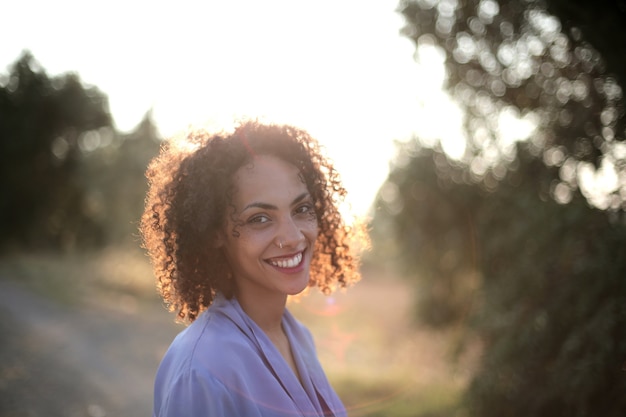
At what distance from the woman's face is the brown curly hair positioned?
0.21 ft

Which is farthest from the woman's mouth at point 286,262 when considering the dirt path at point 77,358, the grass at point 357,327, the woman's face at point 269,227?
the dirt path at point 77,358

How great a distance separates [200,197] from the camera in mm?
2234

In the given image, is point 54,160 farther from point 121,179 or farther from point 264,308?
point 264,308

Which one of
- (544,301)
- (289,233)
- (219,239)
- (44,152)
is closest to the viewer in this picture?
(289,233)

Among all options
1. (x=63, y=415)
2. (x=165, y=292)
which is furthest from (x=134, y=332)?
(x=165, y=292)

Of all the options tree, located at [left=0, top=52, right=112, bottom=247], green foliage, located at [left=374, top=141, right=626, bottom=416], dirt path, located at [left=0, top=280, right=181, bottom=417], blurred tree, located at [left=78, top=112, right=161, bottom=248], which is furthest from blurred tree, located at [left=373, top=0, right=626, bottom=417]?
tree, located at [left=0, top=52, right=112, bottom=247]

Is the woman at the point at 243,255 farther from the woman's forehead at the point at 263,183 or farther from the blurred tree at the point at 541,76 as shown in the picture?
the blurred tree at the point at 541,76

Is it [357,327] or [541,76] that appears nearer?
[541,76]

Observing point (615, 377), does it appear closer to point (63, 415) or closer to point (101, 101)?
point (63, 415)

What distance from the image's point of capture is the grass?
622 cm

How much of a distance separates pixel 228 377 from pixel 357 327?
1055cm

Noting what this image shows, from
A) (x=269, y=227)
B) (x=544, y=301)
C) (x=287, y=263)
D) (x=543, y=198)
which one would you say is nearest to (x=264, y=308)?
(x=287, y=263)

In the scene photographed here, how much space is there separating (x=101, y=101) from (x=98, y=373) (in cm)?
2046

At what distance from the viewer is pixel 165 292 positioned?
2.58 metres
